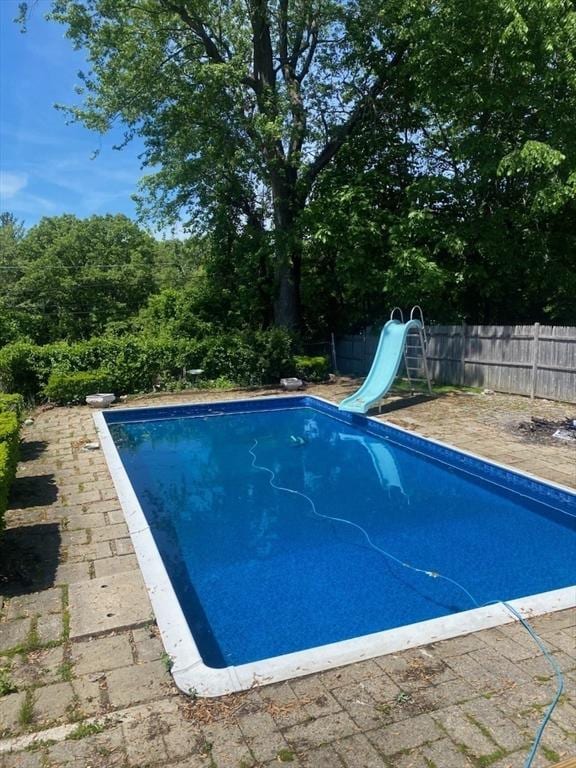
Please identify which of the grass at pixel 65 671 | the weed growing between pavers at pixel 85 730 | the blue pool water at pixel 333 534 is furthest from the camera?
the blue pool water at pixel 333 534

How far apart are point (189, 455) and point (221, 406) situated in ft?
9.99

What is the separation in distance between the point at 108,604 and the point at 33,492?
2.77 metres

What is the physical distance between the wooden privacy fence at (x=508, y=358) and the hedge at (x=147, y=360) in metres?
3.89

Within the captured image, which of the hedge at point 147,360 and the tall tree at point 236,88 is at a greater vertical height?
the tall tree at point 236,88

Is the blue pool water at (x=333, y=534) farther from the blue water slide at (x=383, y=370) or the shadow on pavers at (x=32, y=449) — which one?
the shadow on pavers at (x=32, y=449)

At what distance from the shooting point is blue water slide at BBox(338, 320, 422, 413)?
10336 mm

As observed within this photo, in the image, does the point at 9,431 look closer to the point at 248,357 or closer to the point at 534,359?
the point at 248,357

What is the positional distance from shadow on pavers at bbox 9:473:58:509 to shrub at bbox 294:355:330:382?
8.70 metres

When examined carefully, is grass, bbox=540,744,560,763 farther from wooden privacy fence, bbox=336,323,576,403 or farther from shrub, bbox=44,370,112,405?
shrub, bbox=44,370,112,405

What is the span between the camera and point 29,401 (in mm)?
11734

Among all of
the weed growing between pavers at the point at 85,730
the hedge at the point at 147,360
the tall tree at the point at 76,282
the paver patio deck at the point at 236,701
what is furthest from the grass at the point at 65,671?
the tall tree at the point at 76,282

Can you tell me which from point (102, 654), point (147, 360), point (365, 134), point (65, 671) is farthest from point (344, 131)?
point (65, 671)

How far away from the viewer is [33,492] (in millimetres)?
5734

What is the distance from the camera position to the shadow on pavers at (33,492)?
5.37 metres
